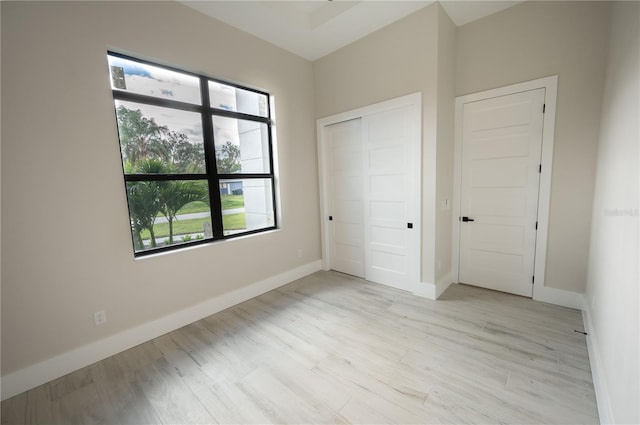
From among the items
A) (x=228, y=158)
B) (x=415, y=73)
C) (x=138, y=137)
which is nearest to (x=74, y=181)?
(x=138, y=137)

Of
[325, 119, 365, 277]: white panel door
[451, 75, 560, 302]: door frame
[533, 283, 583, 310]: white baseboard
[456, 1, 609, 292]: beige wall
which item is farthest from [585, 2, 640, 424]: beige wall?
[325, 119, 365, 277]: white panel door

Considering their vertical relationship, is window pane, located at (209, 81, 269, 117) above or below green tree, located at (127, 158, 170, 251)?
above

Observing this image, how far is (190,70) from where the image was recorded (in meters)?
2.58

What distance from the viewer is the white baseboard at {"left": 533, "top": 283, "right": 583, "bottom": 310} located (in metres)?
2.60

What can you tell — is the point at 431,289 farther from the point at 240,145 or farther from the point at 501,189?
the point at 240,145

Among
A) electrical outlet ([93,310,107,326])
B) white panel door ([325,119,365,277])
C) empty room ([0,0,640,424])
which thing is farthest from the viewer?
white panel door ([325,119,365,277])

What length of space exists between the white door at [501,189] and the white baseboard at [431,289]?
0.44 metres

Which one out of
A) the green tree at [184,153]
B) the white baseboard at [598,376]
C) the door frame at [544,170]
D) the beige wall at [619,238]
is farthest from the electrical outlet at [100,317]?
the door frame at [544,170]

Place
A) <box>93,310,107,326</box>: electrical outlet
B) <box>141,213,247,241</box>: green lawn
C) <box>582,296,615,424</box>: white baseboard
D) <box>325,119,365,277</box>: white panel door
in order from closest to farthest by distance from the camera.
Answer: <box>582,296,615,424</box>: white baseboard, <box>93,310,107,326</box>: electrical outlet, <box>141,213,247,241</box>: green lawn, <box>325,119,365,277</box>: white panel door

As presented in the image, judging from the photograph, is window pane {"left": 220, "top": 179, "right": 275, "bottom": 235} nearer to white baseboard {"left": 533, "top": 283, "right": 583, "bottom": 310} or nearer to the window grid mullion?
the window grid mullion

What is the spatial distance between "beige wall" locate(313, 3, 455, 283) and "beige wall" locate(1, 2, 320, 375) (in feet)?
5.49

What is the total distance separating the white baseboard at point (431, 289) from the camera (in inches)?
115

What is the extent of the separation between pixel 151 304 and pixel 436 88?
11.7ft

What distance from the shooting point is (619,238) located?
139 cm
